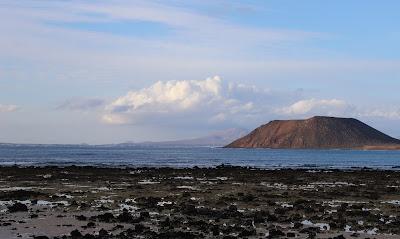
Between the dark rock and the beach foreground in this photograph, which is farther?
the dark rock

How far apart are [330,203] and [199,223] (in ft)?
35.6

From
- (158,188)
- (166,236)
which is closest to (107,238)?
(166,236)

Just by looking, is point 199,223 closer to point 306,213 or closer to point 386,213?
point 306,213

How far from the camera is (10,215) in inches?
886

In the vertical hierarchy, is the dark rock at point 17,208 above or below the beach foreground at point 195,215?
above

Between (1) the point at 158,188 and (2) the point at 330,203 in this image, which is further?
(1) the point at 158,188

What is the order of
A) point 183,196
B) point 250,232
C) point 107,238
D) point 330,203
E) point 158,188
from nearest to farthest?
point 107,238, point 250,232, point 330,203, point 183,196, point 158,188

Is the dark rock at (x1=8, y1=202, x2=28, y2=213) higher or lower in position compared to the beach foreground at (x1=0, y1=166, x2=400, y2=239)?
higher

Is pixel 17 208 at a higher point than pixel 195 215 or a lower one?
higher

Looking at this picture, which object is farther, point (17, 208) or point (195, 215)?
point (17, 208)

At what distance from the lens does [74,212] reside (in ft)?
78.6

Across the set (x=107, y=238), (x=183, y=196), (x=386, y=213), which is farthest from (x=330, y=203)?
(x=107, y=238)

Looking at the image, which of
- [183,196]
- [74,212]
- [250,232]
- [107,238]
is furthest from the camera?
[183,196]

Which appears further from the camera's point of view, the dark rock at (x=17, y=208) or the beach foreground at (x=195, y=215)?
the dark rock at (x=17, y=208)
